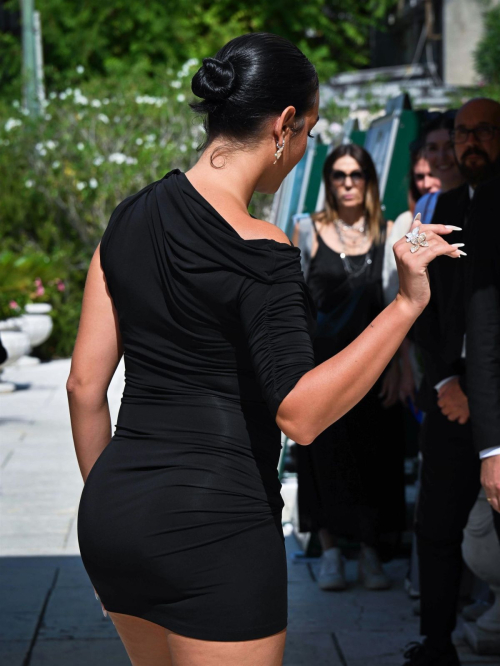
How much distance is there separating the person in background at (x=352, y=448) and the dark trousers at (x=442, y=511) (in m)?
1.27

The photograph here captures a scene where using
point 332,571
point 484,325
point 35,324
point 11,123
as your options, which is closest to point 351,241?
point 332,571

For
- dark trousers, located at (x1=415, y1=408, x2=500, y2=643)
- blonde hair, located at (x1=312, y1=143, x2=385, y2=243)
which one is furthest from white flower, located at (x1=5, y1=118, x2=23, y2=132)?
dark trousers, located at (x1=415, y1=408, x2=500, y2=643)

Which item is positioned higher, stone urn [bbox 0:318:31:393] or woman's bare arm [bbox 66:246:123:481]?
woman's bare arm [bbox 66:246:123:481]

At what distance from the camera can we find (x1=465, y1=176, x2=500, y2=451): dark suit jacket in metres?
2.68

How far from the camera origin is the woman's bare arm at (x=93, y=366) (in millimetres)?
1914

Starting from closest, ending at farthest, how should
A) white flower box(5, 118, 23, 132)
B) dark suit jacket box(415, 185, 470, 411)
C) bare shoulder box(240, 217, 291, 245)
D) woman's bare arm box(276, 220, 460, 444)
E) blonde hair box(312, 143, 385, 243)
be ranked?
woman's bare arm box(276, 220, 460, 444)
bare shoulder box(240, 217, 291, 245)
dark suit jacket box(415, 185, 470, 411)
blonde hair box(312, 143, 385, 243)
white flower box(5, 118, 23, 132)

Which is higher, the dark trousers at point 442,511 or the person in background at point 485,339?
the person in background at point 485,339

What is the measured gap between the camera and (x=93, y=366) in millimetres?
1967

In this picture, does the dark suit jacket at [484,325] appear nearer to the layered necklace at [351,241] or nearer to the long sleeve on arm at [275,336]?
the long sleeve on arm at [275,336]

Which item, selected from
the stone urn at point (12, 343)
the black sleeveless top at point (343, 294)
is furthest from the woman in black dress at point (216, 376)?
the stone urn at point (12, 343)

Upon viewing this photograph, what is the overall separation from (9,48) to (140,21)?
10.9 ft

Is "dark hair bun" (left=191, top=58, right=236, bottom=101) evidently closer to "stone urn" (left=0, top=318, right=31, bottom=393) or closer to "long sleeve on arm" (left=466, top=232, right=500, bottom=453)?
"long sleeve on arm" (left=466, top=232, right=500, bottom=453)

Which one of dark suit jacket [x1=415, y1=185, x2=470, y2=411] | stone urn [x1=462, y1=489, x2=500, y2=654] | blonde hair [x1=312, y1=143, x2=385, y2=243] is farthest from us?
blonde hair [x1=312, y1=143, x2=385, y2=243]

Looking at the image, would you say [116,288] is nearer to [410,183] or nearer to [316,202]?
[410,183]
